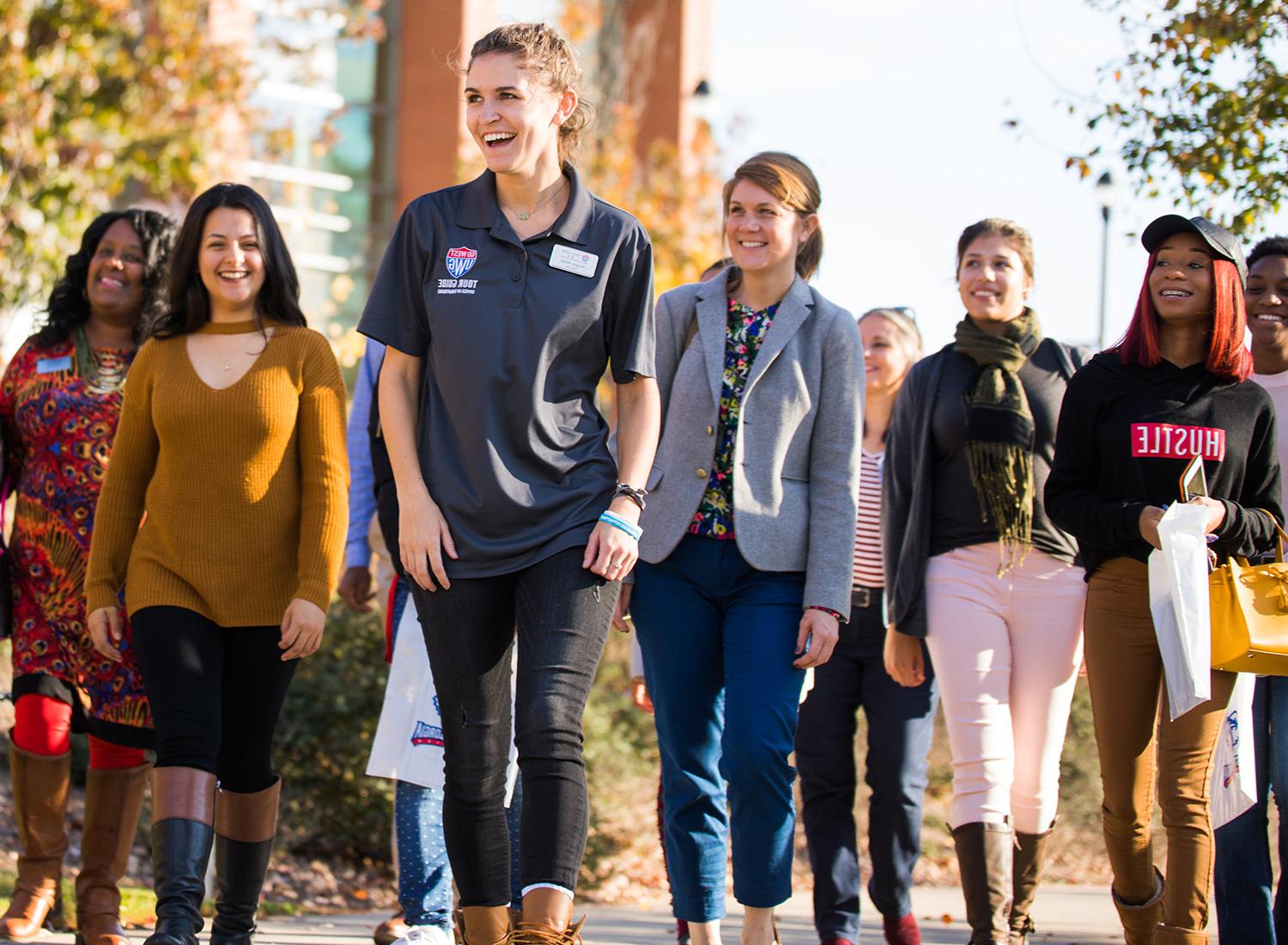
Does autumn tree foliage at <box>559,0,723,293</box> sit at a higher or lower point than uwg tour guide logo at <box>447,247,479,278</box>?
higher

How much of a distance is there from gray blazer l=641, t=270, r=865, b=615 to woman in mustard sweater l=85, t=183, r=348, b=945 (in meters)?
1.03

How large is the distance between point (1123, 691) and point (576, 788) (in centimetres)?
193

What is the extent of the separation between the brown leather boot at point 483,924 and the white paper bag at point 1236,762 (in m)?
2.15

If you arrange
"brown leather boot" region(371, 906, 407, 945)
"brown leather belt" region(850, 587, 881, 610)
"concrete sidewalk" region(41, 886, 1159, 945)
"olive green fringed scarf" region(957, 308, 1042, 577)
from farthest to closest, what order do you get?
"brown leather belt" region(850, 587, 881, 610) < "concrete sidewalk" region(41, 886, 1159, 945) < "brown leather boot" region(371, 906, 407, 945) < "olive green fringed scarf" region(957, 308, 1042, 577)

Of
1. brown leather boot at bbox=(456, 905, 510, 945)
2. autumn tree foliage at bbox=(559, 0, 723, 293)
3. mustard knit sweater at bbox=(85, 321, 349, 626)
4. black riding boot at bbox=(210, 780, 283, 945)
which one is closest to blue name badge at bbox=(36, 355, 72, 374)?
mustard knit sweater at bbox=(85, 321, 349, 626)

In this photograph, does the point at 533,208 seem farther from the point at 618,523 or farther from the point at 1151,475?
the point at 1151,475

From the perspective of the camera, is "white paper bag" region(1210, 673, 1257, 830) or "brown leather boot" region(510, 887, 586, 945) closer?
"brown leather boot" region(510, 887, 586, 945)

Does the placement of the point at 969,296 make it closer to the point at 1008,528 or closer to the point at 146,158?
the point at 1008,528

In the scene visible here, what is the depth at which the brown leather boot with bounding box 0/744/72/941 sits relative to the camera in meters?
5.54

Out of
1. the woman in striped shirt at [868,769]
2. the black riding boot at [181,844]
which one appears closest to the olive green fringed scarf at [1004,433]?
the woman in striped shirt at [868,769]

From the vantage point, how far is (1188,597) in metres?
4.63

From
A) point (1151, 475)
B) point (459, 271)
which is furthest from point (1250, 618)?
point (459, 271)

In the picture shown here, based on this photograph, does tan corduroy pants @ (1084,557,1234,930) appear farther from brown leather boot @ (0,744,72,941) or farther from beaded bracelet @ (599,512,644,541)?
brown leather boot @ (0,744,72,941)

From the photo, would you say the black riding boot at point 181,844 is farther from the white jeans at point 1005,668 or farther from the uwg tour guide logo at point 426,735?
the white jeans at point 1005,668
